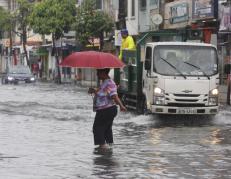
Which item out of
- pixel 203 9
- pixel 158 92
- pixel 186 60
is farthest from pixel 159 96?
pixel 203 9

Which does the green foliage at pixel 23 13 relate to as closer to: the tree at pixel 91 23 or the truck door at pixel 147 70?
the tree at pixel 91 23

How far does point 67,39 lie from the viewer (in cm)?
6831

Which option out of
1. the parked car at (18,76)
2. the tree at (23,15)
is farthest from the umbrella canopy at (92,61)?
the tree at (23,15)

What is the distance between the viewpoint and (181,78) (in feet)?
66.8

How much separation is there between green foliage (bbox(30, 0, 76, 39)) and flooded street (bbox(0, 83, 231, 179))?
126 feet

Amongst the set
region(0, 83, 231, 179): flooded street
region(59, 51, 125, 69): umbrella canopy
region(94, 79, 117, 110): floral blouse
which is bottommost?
region(0, 83, 231, 179): flooded street

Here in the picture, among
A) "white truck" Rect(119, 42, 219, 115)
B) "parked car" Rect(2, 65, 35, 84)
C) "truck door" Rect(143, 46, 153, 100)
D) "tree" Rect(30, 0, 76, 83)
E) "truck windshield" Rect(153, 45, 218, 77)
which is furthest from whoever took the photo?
"tree" Rect(30, 0, 76, 83)

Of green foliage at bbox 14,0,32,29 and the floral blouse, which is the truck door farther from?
green foliage at bbox 14,0,32,29

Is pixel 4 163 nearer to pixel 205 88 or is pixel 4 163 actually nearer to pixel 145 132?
pixel 145 132

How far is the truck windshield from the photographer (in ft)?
67.8

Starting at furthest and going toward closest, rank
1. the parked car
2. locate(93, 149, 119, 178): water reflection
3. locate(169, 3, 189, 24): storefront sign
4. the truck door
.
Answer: the parked car < locate(169, 3, 189, 24): storefront sign < the truck door < locate(93, 149, 119, 178): water reflection

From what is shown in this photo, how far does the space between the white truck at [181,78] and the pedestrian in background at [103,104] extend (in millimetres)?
6042

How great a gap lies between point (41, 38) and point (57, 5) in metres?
22.4

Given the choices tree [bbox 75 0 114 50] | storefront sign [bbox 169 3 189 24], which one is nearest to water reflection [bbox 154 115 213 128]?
storefront sign [bbox 169 3 189 24]
